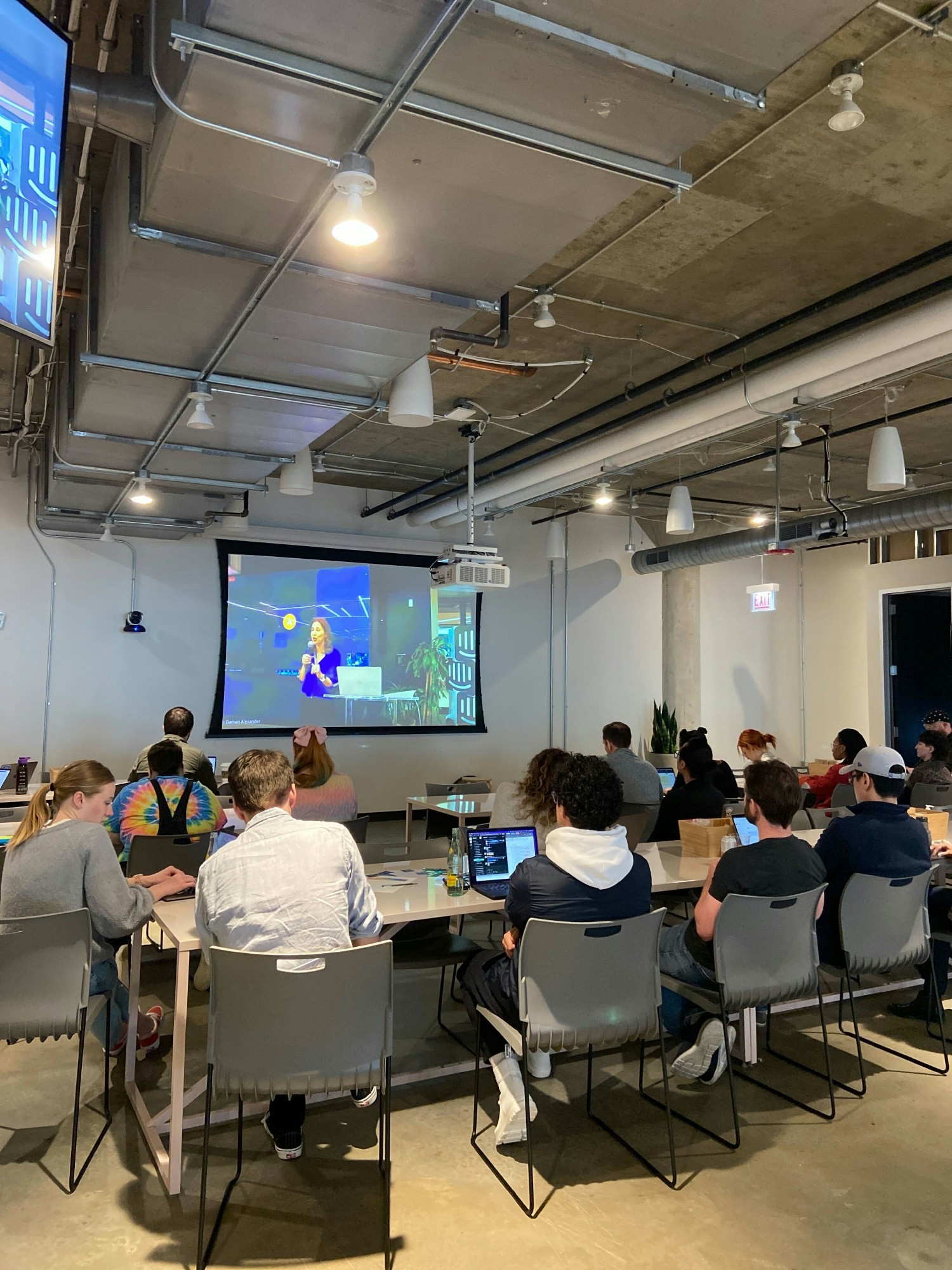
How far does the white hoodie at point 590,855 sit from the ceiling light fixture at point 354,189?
75.5 inches

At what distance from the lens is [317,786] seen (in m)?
4.67

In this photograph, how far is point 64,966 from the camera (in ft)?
8.74

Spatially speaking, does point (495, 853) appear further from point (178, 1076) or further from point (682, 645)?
point (682, 645)

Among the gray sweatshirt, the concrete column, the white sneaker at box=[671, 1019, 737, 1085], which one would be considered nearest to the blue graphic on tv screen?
the gray sweatshirt

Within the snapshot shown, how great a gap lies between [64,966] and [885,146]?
4481 mm

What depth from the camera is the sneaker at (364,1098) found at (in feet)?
10.2

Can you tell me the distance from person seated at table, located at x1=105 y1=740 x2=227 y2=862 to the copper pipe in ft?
9.16

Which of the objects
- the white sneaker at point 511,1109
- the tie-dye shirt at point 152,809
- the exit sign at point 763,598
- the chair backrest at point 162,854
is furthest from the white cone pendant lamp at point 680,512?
the white sneaker at point 511,1109

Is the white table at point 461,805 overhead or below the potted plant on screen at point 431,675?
below

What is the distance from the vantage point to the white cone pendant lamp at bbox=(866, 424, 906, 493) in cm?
546

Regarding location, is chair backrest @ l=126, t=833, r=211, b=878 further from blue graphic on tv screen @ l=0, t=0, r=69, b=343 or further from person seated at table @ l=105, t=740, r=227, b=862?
blue graphic on tv screen @ l=0, t=0, r=69, b=343

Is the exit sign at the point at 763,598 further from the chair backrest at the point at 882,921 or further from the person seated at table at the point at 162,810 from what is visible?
the person seated at table at the point at 162,810

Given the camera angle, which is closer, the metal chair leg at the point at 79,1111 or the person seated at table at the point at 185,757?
the metal chair leg at the point at 79,1111

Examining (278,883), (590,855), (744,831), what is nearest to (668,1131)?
(590,855)
